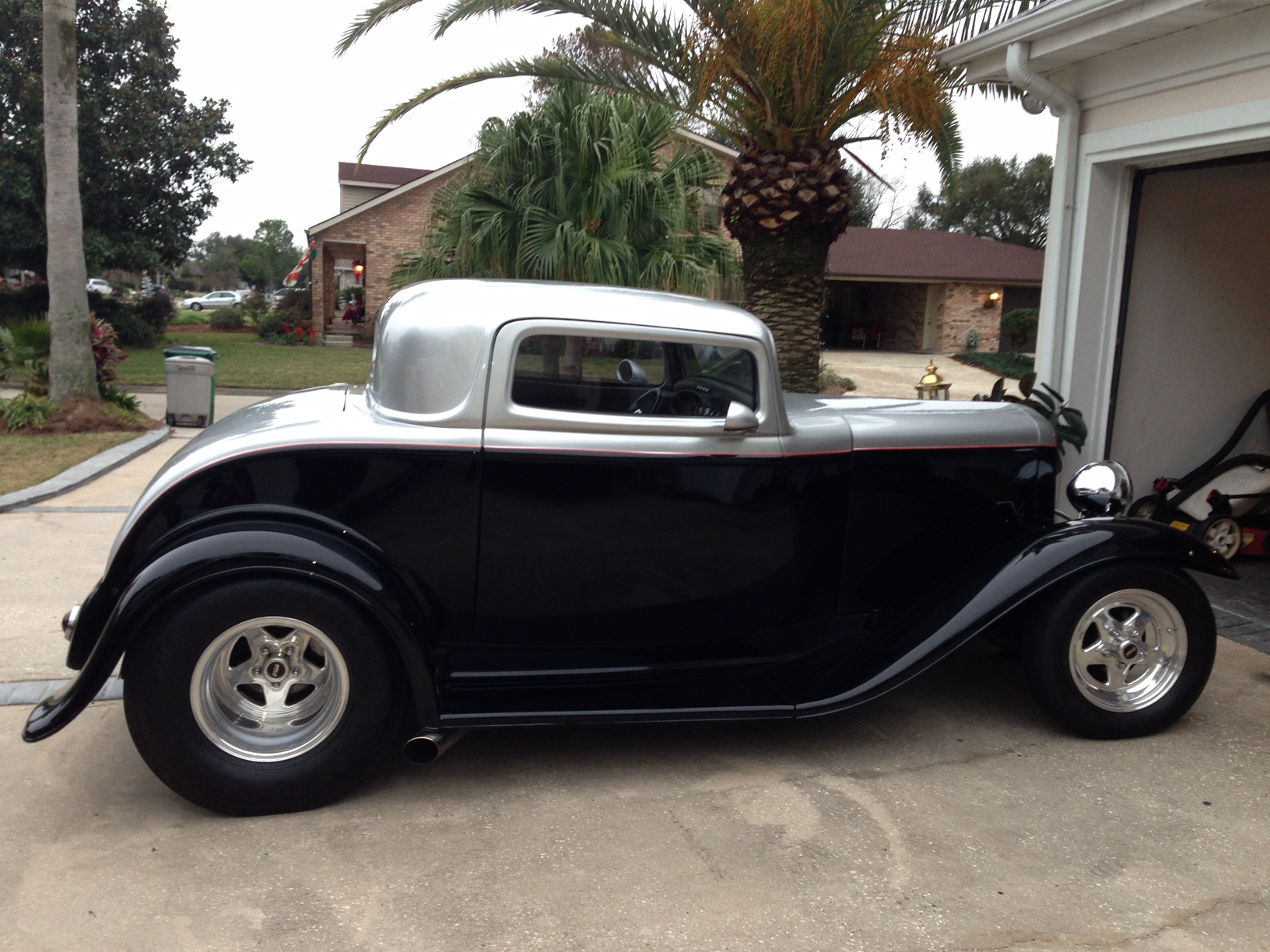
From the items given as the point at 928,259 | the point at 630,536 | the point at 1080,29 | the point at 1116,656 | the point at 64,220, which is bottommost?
the point at 1116,656

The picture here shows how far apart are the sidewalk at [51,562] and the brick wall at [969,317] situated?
90.7ft

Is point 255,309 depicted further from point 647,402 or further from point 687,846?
point 687,846

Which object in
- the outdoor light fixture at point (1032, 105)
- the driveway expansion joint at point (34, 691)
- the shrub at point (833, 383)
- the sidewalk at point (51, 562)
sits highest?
the outdoor light fixture at point (1032, 105)

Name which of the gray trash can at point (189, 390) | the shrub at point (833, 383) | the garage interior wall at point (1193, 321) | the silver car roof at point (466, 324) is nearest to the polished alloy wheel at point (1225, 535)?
the garage interior wall at point (1193, 321)

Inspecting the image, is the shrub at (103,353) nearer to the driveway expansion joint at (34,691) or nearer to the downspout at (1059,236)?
the driveway expansion joint at (34,691)

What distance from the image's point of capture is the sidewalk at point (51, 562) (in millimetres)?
4773

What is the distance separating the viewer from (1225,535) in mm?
6547

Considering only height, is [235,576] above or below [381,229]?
below

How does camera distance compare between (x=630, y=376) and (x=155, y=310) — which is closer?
(x=630, y=376)

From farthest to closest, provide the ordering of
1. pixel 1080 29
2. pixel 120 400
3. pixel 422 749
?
1. pixel 120 400
2. pixel 1080 29
3. pixel 422 749

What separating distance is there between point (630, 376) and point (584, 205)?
403 inches

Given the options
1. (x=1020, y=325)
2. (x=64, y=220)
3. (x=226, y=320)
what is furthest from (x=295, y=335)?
(x=1020, y=325)

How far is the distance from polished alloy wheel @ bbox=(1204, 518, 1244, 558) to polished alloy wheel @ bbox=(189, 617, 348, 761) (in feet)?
18.3

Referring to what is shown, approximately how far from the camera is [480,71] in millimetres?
9758
